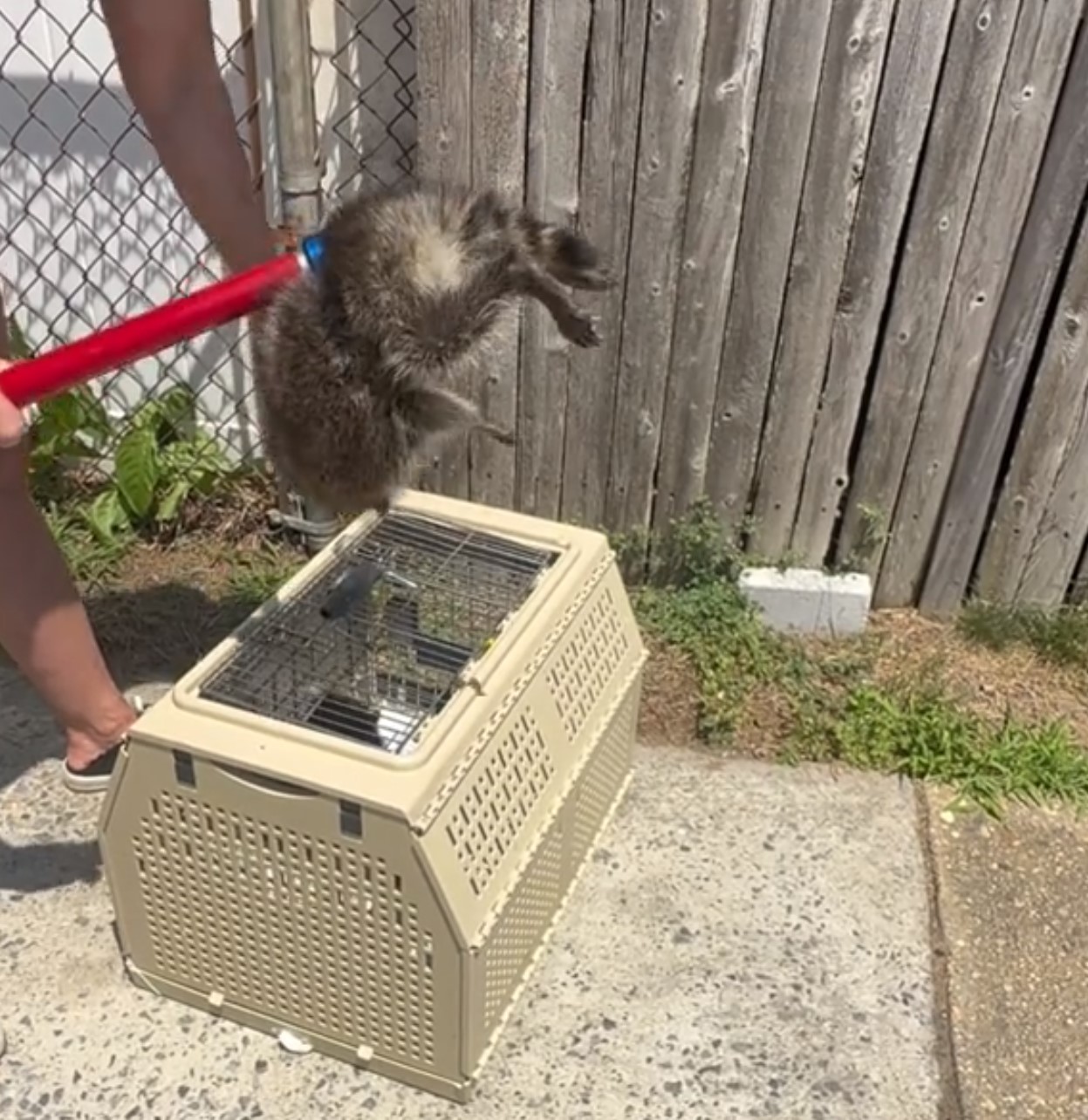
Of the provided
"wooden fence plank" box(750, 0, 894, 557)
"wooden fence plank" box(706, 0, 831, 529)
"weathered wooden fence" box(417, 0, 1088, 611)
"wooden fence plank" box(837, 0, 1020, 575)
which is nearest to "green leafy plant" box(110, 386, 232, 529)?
"weathered wooden fence" box(417, 0, 1088, 611)

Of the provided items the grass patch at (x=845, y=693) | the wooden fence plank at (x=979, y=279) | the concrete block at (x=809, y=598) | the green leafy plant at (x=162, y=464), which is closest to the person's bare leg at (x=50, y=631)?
the green leafy plant at (x=162, y=464)

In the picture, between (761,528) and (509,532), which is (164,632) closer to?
(509,532)

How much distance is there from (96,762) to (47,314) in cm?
149

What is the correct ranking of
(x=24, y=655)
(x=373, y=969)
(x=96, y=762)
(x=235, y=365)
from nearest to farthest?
(x=373, y=969) → (x=24, y=655) → (x=96, y=762) → (x=235, y=365)

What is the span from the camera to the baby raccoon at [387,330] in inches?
69.8

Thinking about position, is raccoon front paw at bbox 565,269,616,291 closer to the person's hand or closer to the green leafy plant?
the person's hand

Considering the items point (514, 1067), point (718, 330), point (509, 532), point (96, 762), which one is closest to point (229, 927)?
point (514, 1067)

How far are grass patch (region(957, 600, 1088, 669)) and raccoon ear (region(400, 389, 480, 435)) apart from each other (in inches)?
77.1

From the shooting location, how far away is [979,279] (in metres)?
2.97

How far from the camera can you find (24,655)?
2.53m

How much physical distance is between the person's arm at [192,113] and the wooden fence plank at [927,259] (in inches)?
55.4

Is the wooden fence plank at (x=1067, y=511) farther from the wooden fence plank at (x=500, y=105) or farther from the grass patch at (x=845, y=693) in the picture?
the wooden fence plank at (x=500, y=105)

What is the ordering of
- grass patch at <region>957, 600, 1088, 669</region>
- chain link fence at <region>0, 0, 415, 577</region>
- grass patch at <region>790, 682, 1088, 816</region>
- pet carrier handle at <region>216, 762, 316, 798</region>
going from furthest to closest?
grass patch at <region>957, 600, 1088, 669</region> → chain link fence at <region>0, 0, 415, 577</region> → grass patch at <region>790, 682, 1088, 816</region> → pet carrier handle at <region>216, 762, 316, 798</region>

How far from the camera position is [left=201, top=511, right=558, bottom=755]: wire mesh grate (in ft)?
7.06
